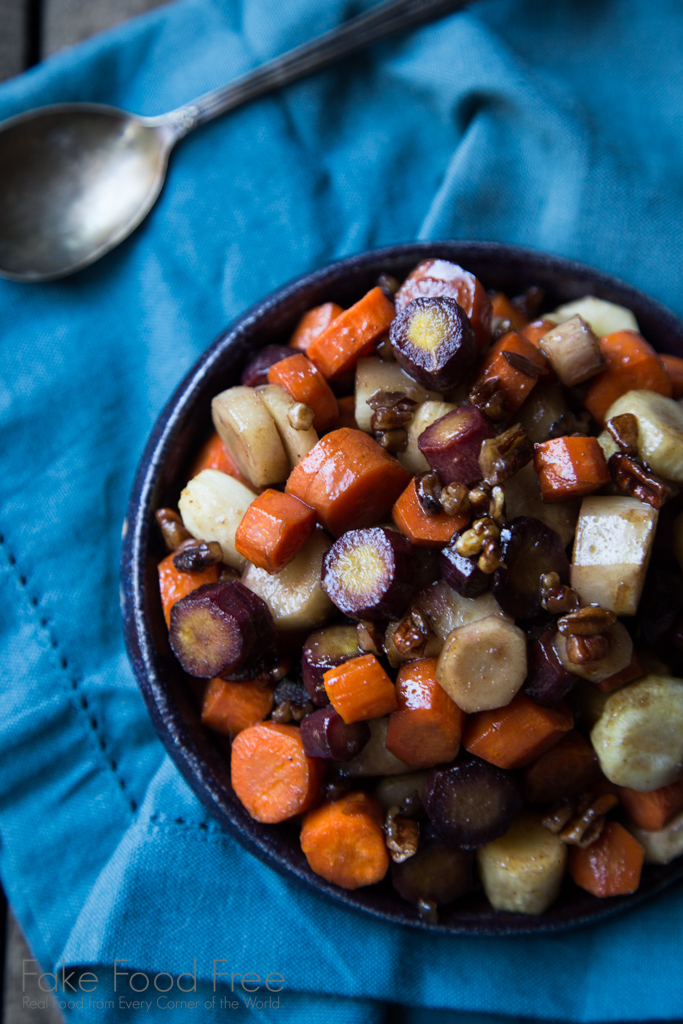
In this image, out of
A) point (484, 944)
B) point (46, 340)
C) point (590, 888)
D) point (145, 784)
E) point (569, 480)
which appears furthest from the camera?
point (46, 340)

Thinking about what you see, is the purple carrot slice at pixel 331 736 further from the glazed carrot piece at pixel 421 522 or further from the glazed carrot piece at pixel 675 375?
the glazed carrot piece at pixel 675 375

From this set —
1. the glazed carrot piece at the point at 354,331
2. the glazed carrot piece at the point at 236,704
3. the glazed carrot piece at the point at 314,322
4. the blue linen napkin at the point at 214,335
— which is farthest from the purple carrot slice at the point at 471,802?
the glazed carrot piece at the point at 314,322

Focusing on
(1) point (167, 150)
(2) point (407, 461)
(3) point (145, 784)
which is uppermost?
(1) point (167, 150)

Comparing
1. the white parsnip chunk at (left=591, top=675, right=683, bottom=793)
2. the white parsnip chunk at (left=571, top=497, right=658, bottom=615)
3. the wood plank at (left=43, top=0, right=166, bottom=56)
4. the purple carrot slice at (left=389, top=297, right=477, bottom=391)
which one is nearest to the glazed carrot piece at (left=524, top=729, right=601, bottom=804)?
the white parsnip chunk at (left=591, top=675, right=683, bottom=793)

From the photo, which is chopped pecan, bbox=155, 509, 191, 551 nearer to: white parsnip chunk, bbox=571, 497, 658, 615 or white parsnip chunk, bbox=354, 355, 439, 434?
white parsnip chunk, bbox=354, 355, 439, 434

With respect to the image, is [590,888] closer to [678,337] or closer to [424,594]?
[424,594]

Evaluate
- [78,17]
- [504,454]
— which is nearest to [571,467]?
[504,454]

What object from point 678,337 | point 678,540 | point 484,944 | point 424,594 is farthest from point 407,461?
point 484,944
